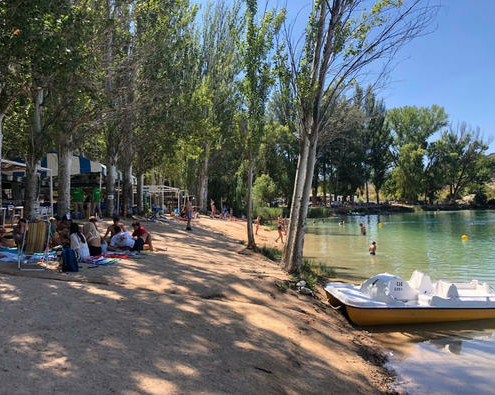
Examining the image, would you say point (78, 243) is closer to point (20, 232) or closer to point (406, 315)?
point (20, 232)

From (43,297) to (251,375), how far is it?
10.7ft

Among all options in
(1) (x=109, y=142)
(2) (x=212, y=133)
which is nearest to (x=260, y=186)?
(2) (x=212, y=133)

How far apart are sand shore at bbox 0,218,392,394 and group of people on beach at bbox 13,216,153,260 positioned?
2.58 feet

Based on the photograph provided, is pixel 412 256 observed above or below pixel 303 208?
below

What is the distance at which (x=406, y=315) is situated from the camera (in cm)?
809

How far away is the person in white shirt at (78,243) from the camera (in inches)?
326

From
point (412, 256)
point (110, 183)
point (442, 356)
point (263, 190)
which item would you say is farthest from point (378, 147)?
point (442, 356)

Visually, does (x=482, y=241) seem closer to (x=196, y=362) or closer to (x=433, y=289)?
(x=433, y=289)

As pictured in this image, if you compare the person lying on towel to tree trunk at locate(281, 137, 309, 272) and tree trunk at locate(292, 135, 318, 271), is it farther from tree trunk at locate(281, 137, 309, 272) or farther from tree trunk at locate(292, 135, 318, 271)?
A: tree trunk at locate(292, 135, 318, 271)

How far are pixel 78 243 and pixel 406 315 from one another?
699cm

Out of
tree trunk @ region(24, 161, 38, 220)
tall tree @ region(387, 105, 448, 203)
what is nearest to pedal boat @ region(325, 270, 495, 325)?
tree trunk @ region(24, 161, 38, 220)

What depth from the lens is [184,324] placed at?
5.42 meters

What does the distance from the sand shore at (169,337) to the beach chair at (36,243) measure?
1.33 feet

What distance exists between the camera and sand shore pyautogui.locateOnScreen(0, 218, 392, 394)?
3822 millimetres
